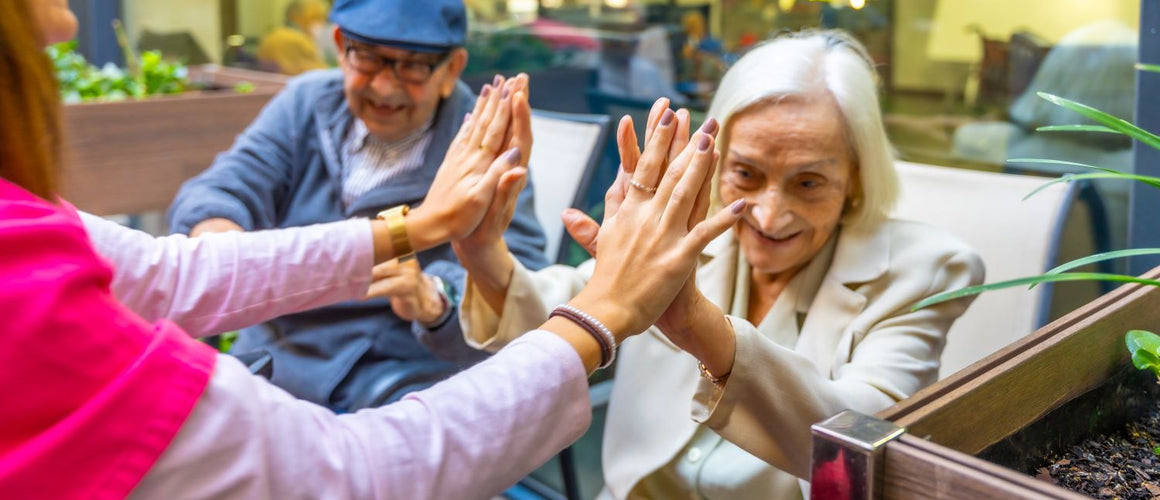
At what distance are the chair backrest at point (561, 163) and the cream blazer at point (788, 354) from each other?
2.32ft

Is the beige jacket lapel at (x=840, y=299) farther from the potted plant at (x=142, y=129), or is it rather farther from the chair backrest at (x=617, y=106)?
the potted plant at (x=142, y=129)

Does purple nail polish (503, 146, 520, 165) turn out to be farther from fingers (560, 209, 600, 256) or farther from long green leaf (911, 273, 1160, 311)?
long green leaf (911, 273, 1160, 311)

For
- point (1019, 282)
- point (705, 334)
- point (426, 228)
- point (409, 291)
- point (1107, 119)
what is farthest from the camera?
point (409, 291)

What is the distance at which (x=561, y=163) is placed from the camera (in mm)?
2451

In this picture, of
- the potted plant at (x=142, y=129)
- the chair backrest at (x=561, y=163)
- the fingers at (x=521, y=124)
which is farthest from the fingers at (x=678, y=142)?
the potted plant at (x=142, y=129)

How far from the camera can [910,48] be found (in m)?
2.57

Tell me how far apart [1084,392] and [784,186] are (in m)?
0.55

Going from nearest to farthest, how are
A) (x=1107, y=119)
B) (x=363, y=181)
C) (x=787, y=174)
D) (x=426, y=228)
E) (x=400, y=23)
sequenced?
1. (x=1107, y=119)
2. (x=787, y=174)
3. (x=426, y=228)
4. (x=400, y=23)
5. (x=363, y=181)

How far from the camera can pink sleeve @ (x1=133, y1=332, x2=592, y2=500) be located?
0.81 metres

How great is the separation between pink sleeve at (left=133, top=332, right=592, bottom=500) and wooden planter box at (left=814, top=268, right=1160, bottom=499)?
0.28 m

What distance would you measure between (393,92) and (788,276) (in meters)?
0.87

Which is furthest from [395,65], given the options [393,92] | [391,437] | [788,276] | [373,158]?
[391,437]

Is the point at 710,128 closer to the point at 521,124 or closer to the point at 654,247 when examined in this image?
the point at 654,247

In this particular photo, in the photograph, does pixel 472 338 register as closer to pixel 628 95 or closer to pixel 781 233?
pixel 781 233
